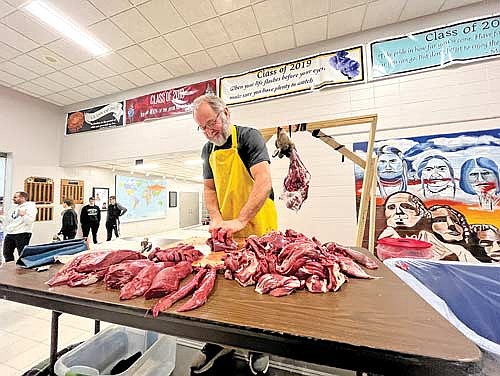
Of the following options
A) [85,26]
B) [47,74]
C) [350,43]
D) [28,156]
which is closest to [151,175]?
[28,156]

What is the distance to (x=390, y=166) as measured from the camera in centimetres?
311

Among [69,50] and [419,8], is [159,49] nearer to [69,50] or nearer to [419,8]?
[69,50]

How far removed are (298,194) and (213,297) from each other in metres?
2.87

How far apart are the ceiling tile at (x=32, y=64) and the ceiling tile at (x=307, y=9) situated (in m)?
4.35

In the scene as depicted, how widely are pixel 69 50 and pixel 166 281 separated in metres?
4.78

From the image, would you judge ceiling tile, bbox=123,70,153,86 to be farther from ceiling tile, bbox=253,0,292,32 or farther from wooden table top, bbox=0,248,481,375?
wooden table top, bbox=0,248,481,375

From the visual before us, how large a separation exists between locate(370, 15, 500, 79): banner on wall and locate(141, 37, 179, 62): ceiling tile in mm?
3046

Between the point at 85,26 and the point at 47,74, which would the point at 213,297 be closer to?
the point at 85,26

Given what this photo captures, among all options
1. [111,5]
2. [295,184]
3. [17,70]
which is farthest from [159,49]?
[295,184]

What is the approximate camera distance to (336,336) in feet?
1.58

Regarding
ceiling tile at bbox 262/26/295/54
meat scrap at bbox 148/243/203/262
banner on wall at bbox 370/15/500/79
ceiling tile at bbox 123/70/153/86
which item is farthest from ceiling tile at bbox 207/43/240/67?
meat scrap at bbox 148/243/203/262

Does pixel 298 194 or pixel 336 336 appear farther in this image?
pixel 298 194

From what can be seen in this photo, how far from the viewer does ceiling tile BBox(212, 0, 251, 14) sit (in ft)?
9.66

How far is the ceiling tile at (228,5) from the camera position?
295 centimetres
